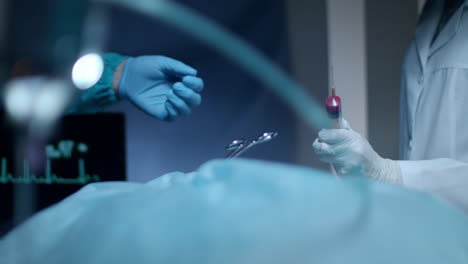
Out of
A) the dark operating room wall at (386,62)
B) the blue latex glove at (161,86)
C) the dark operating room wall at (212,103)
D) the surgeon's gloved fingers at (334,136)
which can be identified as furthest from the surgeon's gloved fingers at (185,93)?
the dark operating room wall at (386,62)

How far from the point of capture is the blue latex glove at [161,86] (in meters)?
0.71

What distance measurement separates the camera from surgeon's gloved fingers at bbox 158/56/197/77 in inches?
27.8

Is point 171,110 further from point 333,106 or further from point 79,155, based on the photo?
point 79,155

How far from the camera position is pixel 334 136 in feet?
2.17

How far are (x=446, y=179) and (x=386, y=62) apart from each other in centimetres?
67

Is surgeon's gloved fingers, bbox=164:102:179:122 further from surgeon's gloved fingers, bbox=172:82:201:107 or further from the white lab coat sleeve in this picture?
the white lab coat sleeve

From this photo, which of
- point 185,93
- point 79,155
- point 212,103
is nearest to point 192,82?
point 185,93

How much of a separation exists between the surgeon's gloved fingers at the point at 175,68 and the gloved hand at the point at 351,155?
289mm

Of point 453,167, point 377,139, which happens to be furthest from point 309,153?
point 453,167

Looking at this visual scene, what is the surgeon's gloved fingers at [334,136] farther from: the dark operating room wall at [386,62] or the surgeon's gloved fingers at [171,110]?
the dark operating room wall at [386,62]

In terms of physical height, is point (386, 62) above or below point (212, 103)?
above

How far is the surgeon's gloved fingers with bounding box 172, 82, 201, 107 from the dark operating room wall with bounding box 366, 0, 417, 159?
0.72 m

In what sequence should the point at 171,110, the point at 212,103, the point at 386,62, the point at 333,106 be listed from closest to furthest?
Answer: the point at 333,106 → the point at 171,110 → the point at 212,103 → the point at 386,62

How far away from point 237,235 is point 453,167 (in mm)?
585
